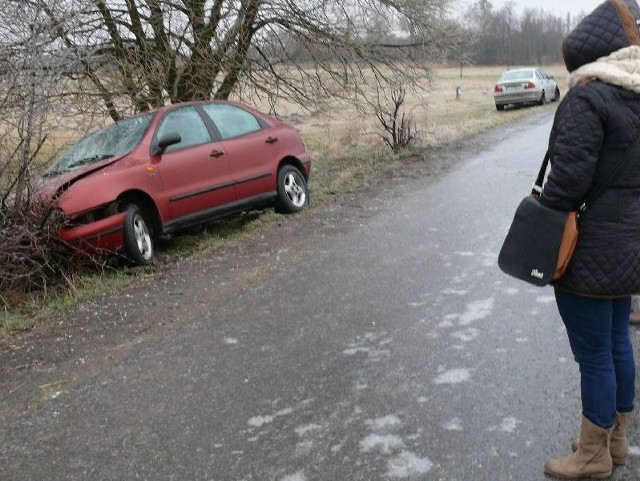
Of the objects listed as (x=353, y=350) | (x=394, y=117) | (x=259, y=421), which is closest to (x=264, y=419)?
(x=259, y=421)

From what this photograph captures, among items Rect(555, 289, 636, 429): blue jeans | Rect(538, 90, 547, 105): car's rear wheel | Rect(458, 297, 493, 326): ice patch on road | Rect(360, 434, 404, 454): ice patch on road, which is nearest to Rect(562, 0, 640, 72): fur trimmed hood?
Rect(555, 289, 636, 429): blue jeans

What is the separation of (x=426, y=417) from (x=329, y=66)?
1009cm

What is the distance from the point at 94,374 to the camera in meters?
4.64

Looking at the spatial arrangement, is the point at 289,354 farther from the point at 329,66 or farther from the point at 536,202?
the point at 329,66

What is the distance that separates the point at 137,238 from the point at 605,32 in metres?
5.39

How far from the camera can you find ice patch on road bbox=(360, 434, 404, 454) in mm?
3355

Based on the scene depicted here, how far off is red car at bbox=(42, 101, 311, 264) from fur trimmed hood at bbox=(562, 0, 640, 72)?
511cm

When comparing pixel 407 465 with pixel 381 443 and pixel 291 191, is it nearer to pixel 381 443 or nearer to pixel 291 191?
pixel 381 443

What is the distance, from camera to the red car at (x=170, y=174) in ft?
22.9

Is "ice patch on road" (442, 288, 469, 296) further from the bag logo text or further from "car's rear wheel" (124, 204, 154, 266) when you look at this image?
"car's rear wheel" (124, 204, 154, 266)

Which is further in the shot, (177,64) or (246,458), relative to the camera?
(177,64)

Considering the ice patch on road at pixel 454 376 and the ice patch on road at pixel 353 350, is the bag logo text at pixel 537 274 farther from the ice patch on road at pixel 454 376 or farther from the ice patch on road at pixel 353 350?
the ice patch on road at pixel 353 350

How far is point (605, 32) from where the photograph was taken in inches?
108

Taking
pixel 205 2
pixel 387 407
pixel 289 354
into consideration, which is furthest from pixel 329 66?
pixel 387 407
